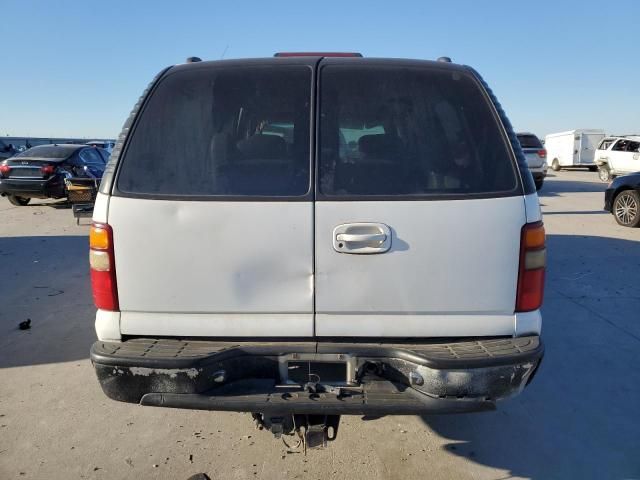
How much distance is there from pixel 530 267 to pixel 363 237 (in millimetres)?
824

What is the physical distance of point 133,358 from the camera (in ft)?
7.52

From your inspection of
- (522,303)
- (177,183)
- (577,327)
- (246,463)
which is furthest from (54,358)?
(577,327)

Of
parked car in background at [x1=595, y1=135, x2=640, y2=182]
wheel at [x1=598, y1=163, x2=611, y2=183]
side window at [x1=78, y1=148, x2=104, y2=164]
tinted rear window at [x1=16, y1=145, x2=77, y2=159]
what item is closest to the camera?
tinted rear window at [x1=16, y1=145, x2=77, y2=159]

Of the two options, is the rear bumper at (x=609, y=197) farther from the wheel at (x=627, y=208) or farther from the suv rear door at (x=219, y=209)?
the suv rear door at (x=219, y=209)

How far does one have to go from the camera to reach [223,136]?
2.54 meters

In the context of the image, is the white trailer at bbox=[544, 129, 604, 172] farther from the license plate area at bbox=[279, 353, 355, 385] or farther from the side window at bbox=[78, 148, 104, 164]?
the license plate area at bbox=[279, 353, 355, 385]

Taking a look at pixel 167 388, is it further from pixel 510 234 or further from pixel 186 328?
pixel 510 234

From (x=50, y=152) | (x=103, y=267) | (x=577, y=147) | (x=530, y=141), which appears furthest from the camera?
(x=577, y=147)

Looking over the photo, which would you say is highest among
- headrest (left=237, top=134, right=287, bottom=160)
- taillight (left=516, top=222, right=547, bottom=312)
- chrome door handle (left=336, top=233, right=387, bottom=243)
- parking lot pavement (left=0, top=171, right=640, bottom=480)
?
headrest (left=237, top=134, right=287, bottom=160)

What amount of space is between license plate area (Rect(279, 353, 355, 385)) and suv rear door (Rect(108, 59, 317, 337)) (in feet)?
0.45

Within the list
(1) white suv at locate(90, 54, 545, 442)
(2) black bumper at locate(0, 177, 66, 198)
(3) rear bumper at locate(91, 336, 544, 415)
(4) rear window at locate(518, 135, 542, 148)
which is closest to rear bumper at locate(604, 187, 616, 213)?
(4) rear window at locate(518, 135, 542, 148)

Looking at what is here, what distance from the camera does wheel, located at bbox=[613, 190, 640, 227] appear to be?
1009cm

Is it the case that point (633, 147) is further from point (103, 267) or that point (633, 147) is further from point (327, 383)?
point (103, 267)

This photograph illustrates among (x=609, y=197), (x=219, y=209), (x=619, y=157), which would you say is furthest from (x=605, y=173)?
(x=219, y=209)
